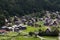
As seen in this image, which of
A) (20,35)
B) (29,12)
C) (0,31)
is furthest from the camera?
(29,12)

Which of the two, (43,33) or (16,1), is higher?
(16,1)

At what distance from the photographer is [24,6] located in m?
79.1

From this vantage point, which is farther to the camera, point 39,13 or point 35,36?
point 39,13

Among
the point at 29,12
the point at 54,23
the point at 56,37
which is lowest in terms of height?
the point at 56,37

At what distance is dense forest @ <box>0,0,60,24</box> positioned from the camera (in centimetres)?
7150

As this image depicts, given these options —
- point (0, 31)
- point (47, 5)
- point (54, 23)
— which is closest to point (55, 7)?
point (47, 5)

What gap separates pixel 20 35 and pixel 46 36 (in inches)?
176

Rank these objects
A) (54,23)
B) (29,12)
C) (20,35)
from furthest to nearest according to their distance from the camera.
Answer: (29,12), (54,23), (20,35)

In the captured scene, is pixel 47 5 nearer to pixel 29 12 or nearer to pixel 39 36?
pixel 29 12

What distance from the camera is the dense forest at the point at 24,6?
7150cm

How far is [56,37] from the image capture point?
4366 cm

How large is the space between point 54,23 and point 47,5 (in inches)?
997

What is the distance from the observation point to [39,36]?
1774 inches

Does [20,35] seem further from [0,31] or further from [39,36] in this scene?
[0,31]
